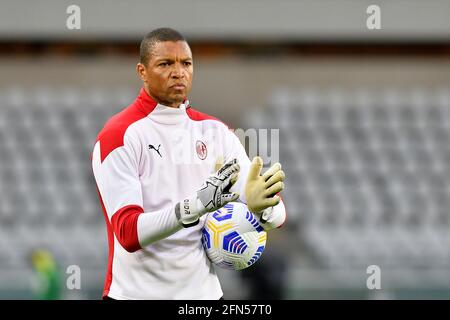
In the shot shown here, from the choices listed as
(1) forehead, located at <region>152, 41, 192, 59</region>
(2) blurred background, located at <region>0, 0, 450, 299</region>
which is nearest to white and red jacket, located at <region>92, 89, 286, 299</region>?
(1) forehead, located at <region>152, 41, 192, 59</region>

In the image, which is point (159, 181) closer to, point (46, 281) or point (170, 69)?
point (170, 69)

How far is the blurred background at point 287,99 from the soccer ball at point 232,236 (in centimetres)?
868

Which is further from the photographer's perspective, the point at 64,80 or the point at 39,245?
the point at 64,80

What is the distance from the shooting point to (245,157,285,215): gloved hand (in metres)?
3.18

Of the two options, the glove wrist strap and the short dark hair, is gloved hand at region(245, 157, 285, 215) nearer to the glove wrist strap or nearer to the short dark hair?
the glove wrist strap

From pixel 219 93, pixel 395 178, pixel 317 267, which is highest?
pixel 219 93

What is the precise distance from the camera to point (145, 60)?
3.47 meters

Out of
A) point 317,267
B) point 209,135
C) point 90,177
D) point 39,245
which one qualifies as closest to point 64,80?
point 90,177

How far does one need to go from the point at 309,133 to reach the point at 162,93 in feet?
34.3

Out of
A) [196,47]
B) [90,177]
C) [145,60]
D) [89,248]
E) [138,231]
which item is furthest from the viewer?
[196,47]


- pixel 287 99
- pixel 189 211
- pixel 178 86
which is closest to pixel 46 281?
pixel 287 99

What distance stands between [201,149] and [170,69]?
34 centimetres

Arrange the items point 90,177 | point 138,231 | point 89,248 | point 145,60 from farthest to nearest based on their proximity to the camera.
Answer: point 90,177
point 89,248
point 145,60
point 138,231

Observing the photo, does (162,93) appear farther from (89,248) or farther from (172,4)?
(172,4)
